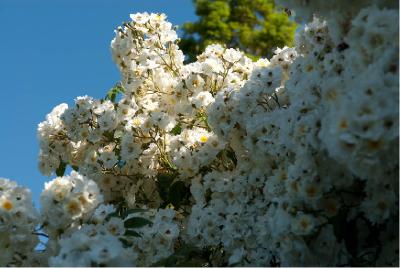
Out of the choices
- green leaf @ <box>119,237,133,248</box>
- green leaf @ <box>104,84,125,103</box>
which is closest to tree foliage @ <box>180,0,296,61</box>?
green leaf @ <box>104,84,125,103</box>

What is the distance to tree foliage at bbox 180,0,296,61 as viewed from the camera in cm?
1880

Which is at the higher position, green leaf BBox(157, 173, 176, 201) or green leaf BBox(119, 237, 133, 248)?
green leaf BBox(157, 173, 176, 201)

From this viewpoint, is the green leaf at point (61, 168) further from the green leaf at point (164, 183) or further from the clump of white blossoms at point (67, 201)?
the clump of white blossoms at point (67, 201)

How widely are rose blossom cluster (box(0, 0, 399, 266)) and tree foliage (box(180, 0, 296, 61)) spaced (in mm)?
13637

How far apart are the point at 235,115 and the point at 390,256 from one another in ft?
4.92

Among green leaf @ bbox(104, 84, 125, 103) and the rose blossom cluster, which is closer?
the rose blossom cluster

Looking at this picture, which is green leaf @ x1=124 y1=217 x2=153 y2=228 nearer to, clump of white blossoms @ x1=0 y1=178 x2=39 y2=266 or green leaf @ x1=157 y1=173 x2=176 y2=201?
clump of white blossoms @ x1=0 y1=178 x2=39 y2=266

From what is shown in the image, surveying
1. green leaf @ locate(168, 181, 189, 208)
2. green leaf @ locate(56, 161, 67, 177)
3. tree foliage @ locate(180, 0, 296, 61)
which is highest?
tree foliage @ locate(180, 0, 296, 61)

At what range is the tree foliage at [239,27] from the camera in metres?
18.8

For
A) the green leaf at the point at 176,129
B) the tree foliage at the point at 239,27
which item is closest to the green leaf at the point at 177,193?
the green leaf at the point at 176,129

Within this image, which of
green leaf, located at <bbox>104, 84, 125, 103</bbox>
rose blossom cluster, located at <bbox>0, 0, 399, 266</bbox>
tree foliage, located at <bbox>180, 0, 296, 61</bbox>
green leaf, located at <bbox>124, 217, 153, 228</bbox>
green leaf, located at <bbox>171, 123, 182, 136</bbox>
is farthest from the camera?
tree foliage, located at <bbox>180, 0, 296, 61</bbox>

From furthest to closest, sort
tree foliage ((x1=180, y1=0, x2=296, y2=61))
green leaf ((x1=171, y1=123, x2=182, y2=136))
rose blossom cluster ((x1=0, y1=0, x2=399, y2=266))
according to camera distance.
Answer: tree foliage ((x1=180, y1=0, x2=296, y2=61))
green leaf ((x1=171, y1=123, x2=182, y2=136))
rose blossom cluster ((x1=0, y1=0, x2=399, y2=266))

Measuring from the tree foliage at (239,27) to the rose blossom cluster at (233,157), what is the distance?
537 inches

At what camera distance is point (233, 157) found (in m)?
4.47
